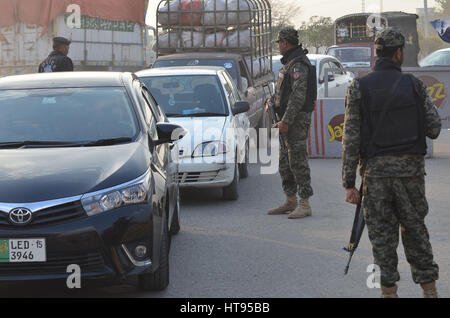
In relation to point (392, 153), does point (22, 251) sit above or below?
below

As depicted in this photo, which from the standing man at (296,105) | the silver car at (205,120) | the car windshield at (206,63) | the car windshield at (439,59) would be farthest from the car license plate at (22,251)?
the car windshield at (439,59)

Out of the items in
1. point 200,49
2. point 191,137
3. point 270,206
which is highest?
point 200,49

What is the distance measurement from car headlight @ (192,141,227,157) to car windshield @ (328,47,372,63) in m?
20.2

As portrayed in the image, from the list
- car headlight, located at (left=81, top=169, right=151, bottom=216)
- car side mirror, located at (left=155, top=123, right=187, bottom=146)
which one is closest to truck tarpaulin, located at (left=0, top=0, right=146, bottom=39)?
car side mirror, located at (left=155, top=123, right=187, bottom=146)

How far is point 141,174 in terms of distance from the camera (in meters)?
6.13

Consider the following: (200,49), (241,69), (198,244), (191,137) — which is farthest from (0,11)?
(198,244)

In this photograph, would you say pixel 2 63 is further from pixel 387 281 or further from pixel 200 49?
pixel 387 281

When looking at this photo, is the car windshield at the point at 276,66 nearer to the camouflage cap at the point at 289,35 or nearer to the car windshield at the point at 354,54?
the car windshield at the point at 354,54

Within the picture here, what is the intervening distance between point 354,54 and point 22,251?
25467 mm

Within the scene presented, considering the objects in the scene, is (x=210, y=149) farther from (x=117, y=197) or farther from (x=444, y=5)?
(x=444, y=5)

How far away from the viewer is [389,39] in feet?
18.7

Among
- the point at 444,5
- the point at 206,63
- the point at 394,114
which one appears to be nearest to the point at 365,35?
the point at 206,63

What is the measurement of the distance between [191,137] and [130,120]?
3.46 metres

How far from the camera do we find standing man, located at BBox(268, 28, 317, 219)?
9414 mm
